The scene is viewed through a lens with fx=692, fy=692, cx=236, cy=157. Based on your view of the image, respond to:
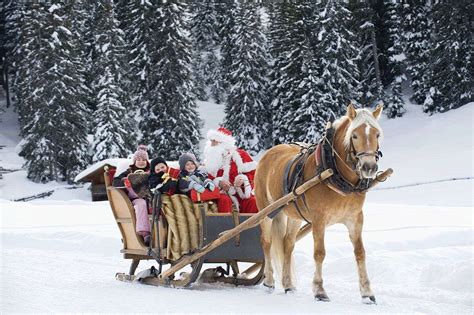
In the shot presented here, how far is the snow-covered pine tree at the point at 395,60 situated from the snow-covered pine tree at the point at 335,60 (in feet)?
9.91

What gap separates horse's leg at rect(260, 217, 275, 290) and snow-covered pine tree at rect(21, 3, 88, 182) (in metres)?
34.6

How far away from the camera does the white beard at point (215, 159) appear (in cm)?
905

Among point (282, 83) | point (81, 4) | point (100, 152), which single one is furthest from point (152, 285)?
point (81, 4)

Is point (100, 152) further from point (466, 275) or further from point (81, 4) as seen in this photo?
point (466, 275)

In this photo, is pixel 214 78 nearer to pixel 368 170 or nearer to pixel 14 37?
pixel 14 37

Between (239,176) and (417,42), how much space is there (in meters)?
38.4

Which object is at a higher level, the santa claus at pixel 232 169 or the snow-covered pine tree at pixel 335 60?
the santa claus at pixel 232 169

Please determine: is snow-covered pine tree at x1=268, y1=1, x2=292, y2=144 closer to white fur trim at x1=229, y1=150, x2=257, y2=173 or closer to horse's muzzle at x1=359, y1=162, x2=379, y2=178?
white fur trim at x1=229, y1=150, x2=257, y2=173

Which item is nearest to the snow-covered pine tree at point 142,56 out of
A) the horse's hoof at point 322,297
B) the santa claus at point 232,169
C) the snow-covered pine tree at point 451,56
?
the snow-covered pine tree at point 451,56

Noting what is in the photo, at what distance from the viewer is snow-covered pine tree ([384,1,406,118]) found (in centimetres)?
4456

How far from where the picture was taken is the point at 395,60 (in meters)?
45.4

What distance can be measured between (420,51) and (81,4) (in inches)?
1041

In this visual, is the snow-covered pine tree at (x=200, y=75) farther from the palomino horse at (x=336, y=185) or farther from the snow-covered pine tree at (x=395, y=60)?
the palomino horse at (x=336, y=185)

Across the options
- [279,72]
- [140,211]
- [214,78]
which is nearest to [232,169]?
[140,211]
